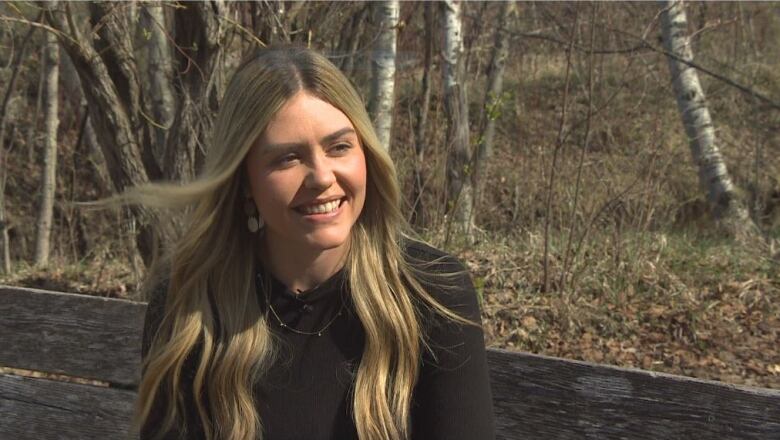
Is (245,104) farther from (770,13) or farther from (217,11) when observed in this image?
(770,13)

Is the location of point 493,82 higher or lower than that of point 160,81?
higher

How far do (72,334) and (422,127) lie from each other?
11.4ft

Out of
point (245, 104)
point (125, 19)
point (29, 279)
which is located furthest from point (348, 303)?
point (29, 279)

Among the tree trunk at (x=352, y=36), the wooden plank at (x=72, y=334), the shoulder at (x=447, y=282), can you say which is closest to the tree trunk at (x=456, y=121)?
the tree trunk at (x=352, y=36)

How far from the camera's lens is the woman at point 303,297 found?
6.81ft

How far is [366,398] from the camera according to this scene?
2.12 metres

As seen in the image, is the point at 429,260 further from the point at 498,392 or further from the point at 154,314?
the point at 154,314

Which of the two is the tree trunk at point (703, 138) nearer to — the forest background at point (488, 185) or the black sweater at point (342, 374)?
the forest background at point (488, 185)

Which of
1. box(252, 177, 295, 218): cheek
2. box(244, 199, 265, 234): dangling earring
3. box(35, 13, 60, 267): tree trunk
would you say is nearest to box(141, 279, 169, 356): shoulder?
box(244, 199, 265, 234): dangling earring

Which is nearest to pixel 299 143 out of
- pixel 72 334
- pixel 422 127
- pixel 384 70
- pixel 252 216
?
pixel 252 216

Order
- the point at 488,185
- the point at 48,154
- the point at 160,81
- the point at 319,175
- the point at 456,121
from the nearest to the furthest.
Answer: the point at 319,175 → the point at 160,81 → the point at 456,121 → the point at 488,185 → the point at 48,154

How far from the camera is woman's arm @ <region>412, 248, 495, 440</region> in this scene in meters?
2.11

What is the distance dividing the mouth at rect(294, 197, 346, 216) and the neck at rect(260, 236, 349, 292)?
0.19m

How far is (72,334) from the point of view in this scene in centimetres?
291
